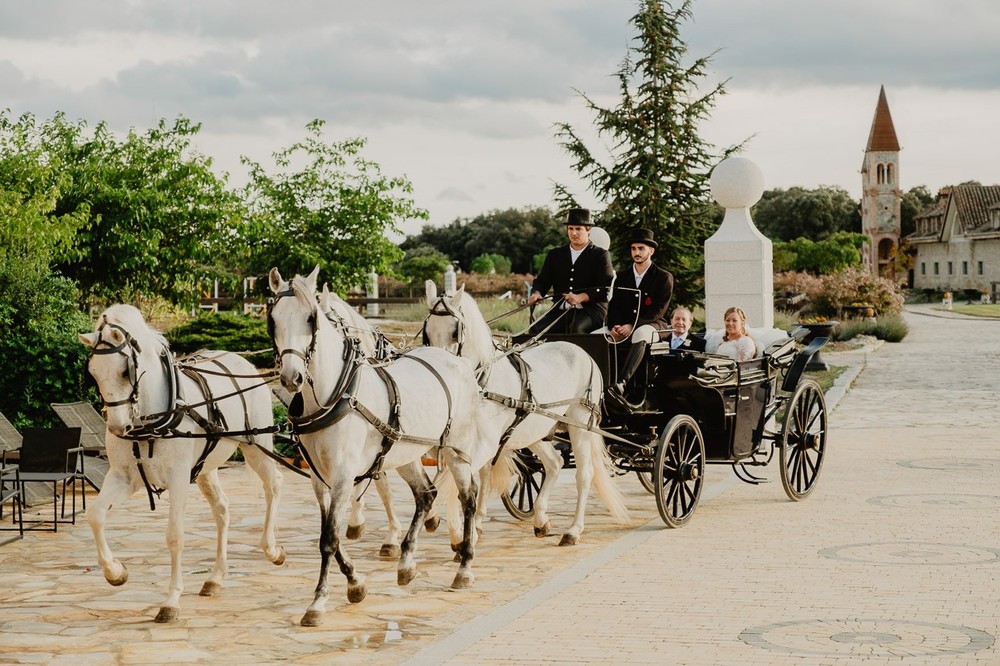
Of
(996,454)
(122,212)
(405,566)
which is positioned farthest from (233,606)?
(122,212)

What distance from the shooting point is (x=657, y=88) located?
91.3ft

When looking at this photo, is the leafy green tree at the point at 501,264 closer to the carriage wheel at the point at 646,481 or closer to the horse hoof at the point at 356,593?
the carriage wheel at the point at 646,481

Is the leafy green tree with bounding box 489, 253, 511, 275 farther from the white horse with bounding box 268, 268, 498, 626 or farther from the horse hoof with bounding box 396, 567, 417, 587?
the horse hoof with bounding box 396, 567, 417, 587

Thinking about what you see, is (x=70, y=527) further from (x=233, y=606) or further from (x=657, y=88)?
(x=657, y=88)

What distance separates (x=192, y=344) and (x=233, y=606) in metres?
15.4

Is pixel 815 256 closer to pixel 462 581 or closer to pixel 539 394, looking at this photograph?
pixel 539 394

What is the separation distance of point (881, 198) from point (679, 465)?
319 ft

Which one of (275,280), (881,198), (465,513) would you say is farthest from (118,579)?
(881,198)

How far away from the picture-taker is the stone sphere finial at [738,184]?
15.8 m

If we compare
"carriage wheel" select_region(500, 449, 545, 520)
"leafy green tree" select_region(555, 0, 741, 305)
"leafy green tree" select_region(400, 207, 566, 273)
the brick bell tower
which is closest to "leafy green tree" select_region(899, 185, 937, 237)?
the brick bell tower

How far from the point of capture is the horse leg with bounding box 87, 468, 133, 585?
23.6 feet

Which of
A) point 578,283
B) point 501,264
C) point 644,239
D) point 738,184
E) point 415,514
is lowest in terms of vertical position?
point 415,514

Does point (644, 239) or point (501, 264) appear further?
point (501, 264)

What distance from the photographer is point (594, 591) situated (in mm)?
7871
